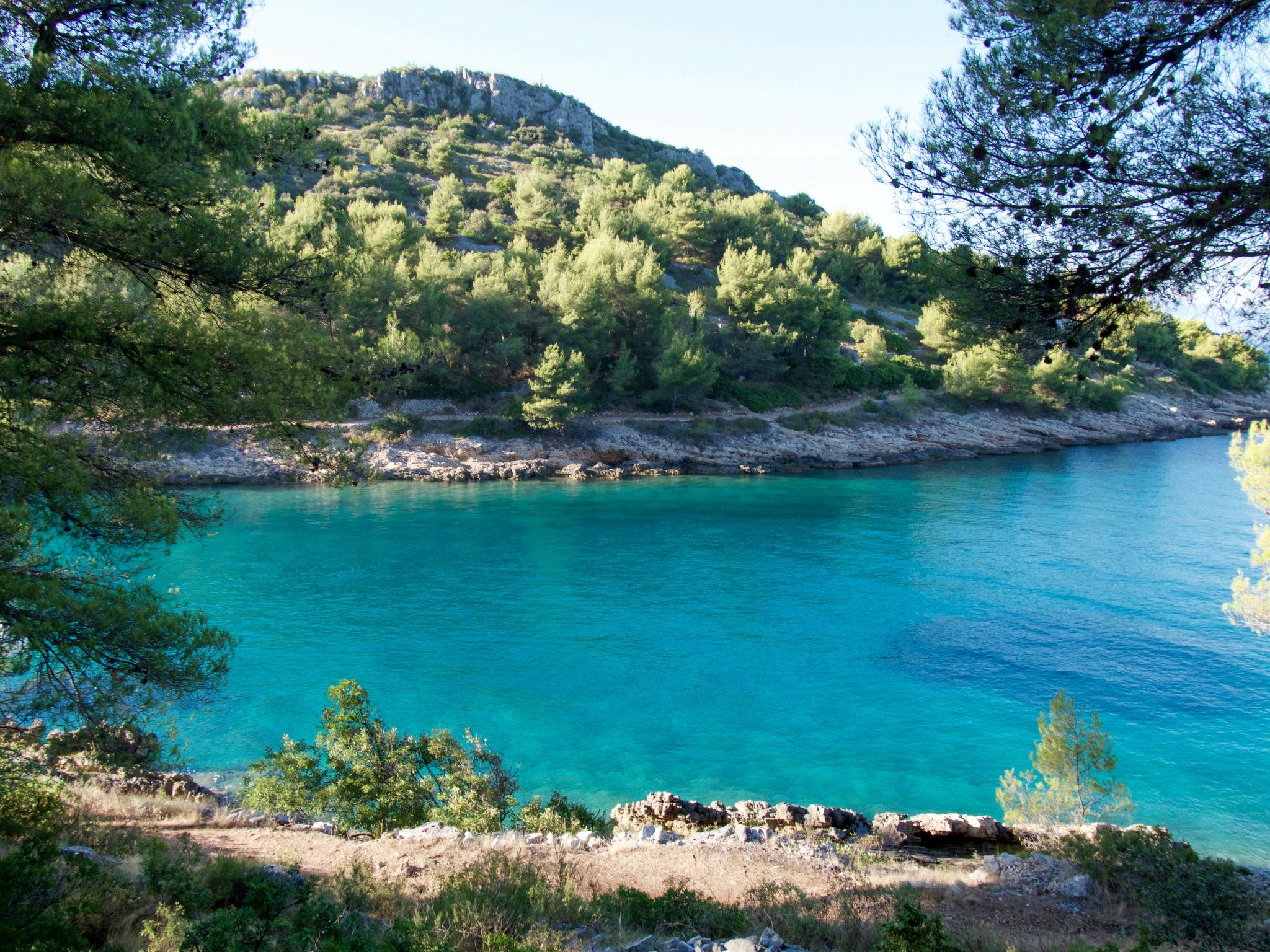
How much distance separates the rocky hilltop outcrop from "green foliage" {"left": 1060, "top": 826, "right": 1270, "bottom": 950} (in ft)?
333

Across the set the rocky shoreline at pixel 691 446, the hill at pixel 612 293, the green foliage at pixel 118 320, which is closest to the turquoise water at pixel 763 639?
the rocky shoreline at pixel 691 446

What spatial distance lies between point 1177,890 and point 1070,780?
6510mm

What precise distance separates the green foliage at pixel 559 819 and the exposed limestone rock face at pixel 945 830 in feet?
13.3

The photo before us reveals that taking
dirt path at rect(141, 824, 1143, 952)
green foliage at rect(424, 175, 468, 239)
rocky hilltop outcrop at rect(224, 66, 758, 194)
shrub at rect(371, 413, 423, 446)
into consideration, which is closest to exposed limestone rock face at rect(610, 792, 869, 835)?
dirt path at rect(141, 824, 1143, 952)

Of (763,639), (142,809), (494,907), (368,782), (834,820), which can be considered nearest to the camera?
(494,907)

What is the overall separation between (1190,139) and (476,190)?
7212cm

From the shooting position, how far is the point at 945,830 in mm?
10883

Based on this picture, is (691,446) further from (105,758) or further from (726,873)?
(105,758)

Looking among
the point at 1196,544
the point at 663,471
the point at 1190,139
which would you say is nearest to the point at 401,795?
the point at 1190,139

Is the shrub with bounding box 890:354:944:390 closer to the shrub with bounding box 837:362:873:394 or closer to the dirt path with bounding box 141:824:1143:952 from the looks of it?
the shrub with bounding box 837:362:873:394

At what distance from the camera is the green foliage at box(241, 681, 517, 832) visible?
10156 millimetres

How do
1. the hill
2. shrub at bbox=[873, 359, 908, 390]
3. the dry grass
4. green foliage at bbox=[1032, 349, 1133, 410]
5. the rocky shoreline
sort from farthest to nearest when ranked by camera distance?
1. shrub at bbox=[873, 359, 908, 390]
2. green foliage at bbox=[1032, 349, 1133, 410]
3. the hill
4. the rocky shoreline
5. the dry grass

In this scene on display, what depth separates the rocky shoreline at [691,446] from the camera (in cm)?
A: 4050

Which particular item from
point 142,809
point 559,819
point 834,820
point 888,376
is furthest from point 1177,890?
point 888,376
